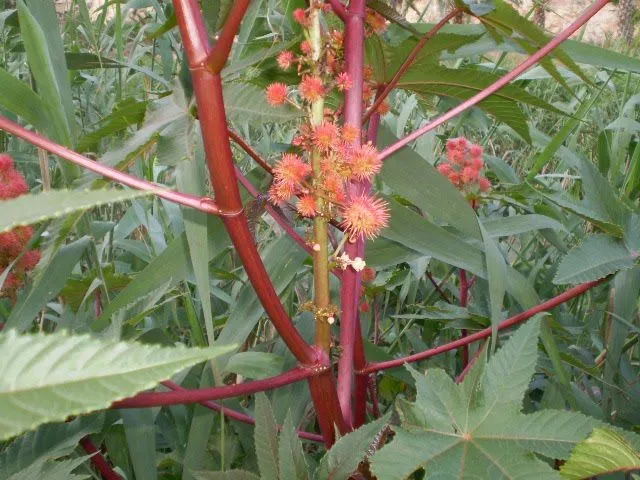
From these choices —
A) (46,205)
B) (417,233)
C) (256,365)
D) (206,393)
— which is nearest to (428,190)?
(417,233)

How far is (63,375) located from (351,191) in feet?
1.46

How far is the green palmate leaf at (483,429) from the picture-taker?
493mm

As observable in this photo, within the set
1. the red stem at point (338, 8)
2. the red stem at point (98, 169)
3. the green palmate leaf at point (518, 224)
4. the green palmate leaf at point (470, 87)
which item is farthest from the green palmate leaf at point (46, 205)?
the green palmate leaf at point (518, 224)

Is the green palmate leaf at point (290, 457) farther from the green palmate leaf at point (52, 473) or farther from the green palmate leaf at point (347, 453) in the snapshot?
the green palmate leaf at point (52, 473)

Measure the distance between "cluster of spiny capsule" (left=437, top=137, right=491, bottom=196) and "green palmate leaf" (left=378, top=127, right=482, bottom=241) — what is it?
429 millimetres

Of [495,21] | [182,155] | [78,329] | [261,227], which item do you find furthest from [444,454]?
[261,227]

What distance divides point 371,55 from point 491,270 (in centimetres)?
26

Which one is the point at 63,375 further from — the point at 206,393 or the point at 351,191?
the point at 351,191

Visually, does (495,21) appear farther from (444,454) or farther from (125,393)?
(125,393)

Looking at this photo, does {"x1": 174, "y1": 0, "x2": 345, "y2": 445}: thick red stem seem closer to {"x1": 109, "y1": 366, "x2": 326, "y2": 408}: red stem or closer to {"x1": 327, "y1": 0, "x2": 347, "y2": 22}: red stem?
{"x1": 109, "y1": 366, "x2": 326, "y2": 408}: red stem

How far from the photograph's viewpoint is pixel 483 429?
531 mm

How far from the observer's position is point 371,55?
30.1 inches

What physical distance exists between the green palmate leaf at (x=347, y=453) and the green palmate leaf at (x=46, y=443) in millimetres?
343

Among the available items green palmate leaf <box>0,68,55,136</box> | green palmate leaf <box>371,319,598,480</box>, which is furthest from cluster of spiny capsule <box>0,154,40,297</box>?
green palmate leaf <box>371,319,598,480</box>
